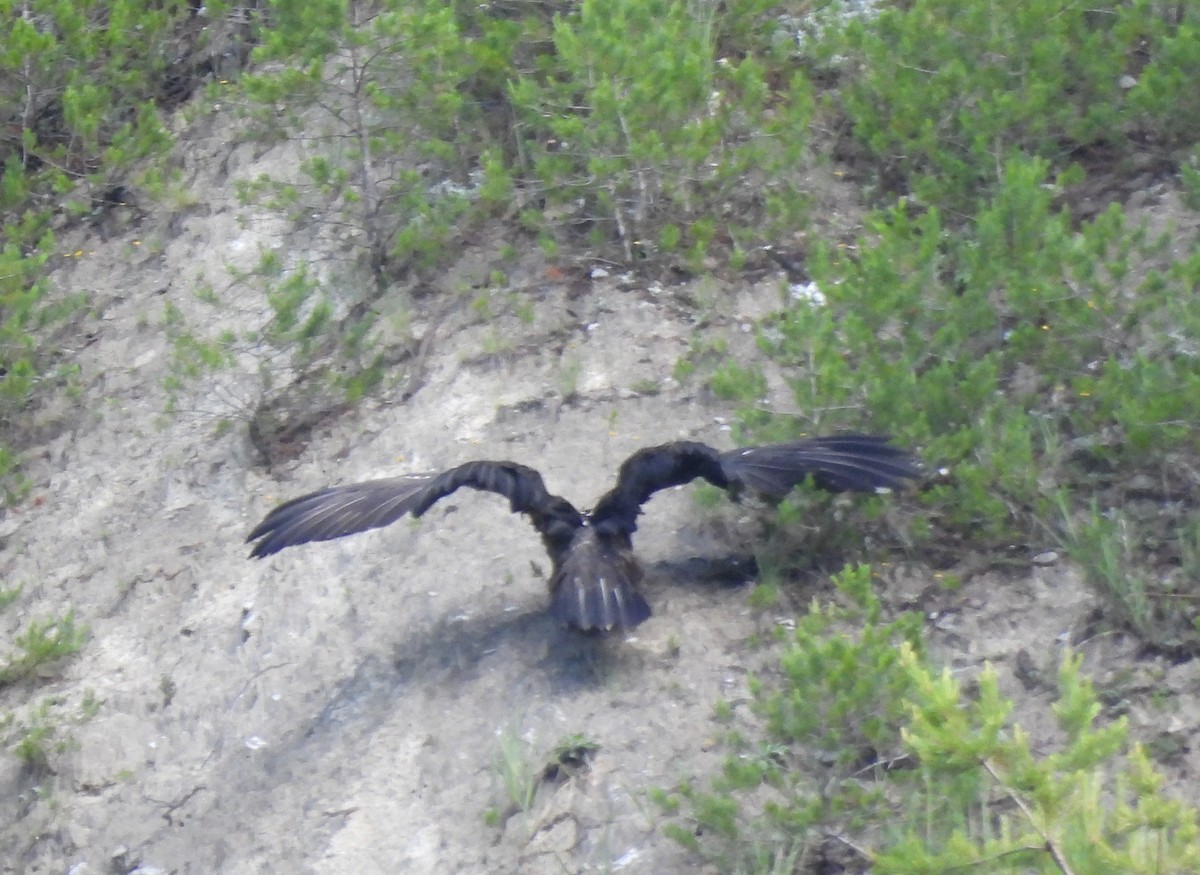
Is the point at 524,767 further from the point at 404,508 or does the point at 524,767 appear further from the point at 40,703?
the point at 40,703

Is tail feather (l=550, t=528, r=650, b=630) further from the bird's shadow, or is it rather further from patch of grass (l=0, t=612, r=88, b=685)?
patch of grass (l=0, t=612, r=88, b=685)

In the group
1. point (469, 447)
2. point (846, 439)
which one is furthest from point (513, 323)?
point (846, 439)

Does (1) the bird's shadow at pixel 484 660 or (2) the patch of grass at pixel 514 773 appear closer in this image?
(2) the patch of grass at pixel 514 773

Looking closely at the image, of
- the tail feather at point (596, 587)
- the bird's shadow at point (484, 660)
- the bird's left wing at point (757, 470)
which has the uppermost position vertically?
the bird's left wing at point (757, 470)

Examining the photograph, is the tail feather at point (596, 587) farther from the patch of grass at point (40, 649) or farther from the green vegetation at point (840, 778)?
the patch of grass at point (40, 649)

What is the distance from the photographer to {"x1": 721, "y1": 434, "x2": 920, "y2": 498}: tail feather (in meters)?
5.02

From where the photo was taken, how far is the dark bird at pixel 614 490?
197 inches

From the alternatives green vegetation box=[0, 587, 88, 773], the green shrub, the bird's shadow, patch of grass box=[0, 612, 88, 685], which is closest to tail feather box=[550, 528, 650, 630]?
the bird's shadow

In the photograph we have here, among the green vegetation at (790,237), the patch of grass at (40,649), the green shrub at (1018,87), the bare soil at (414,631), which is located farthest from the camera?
the green shrub at (1018,87)

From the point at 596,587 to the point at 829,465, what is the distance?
3.09 feet

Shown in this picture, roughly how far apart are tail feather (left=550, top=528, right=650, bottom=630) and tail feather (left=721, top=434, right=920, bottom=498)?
500 mm

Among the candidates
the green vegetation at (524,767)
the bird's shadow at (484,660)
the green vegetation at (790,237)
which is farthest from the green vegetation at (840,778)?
the bird's shadow at (484,660)

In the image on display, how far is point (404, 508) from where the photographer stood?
5.05 meters

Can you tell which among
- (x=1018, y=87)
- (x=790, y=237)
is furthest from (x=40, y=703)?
(x=1018, y=87)
